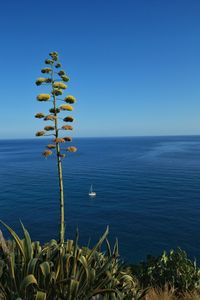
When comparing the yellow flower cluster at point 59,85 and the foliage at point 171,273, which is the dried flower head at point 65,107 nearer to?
the yellow flower cluster at point 59,85

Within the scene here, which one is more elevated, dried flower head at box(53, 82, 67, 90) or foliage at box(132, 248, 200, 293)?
dried flower head at box(53, 82, 67, 90)

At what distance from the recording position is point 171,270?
988 cm

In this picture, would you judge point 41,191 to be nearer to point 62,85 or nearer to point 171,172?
point 171,172

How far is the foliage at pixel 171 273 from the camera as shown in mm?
9406

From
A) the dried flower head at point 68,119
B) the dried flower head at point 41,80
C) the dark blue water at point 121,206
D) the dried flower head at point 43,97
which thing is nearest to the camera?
the dried flower head at point 43,97

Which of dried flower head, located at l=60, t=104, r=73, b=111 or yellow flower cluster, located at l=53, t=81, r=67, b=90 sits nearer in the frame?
dried flower head, located at l=60, t=104, r=73, b=111

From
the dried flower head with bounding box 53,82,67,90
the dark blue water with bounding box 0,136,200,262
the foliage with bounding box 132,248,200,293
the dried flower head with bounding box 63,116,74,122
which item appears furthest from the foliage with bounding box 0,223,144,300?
the dark blue water with bounding box 0,136,200,262

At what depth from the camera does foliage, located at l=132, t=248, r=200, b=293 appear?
9.41 m

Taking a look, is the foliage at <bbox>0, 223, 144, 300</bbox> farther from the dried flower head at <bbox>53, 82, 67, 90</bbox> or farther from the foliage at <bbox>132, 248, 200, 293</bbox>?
the dried flower head at <bbox>53, 82, 67, 90</bbox>

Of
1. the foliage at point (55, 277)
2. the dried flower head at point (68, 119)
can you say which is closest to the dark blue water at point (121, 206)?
the dried flower head at point (68, 119)

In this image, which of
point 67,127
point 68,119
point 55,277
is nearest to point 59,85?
point 68,119

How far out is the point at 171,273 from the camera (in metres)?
9.81

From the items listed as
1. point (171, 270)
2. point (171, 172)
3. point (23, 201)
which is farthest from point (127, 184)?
point (171, 270)

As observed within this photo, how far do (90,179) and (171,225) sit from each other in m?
36.6
